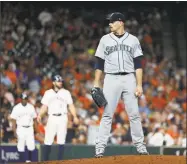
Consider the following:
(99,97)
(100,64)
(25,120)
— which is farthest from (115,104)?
(25,120)

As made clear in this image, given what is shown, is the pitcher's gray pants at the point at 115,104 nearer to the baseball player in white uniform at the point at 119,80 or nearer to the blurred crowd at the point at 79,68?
the baseball player in white uniform at the point at 119,80

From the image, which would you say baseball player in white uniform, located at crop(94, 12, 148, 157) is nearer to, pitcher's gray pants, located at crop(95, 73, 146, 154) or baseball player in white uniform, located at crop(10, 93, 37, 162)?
pitcher's gray pants, located at crop(95, 73, 146, 154)

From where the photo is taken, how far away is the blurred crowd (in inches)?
598

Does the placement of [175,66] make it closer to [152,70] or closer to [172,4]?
[152,70]

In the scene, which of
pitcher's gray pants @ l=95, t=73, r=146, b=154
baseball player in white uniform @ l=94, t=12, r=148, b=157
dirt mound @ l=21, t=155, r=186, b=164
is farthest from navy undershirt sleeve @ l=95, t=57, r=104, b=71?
dirt mound @ l=21, t=155, r=186, b=164

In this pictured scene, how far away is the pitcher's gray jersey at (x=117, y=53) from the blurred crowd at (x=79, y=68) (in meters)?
5.18

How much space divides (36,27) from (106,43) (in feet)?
35.9

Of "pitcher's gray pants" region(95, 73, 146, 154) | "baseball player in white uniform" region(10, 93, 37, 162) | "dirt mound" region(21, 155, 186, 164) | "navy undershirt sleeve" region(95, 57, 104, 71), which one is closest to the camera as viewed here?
"dirt mound" region(21, 155, 186, 164)

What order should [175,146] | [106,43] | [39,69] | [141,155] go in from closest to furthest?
[141,155], [106,43], [175,146], [39,69]

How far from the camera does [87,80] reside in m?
17.9

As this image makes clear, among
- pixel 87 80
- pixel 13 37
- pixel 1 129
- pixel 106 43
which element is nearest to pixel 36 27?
pixel 13 37

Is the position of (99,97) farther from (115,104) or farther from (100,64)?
(100,64)

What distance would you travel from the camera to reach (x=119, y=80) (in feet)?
28.2

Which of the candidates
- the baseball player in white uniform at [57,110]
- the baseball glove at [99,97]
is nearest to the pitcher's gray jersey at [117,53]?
the baseball glove at [99,97]
